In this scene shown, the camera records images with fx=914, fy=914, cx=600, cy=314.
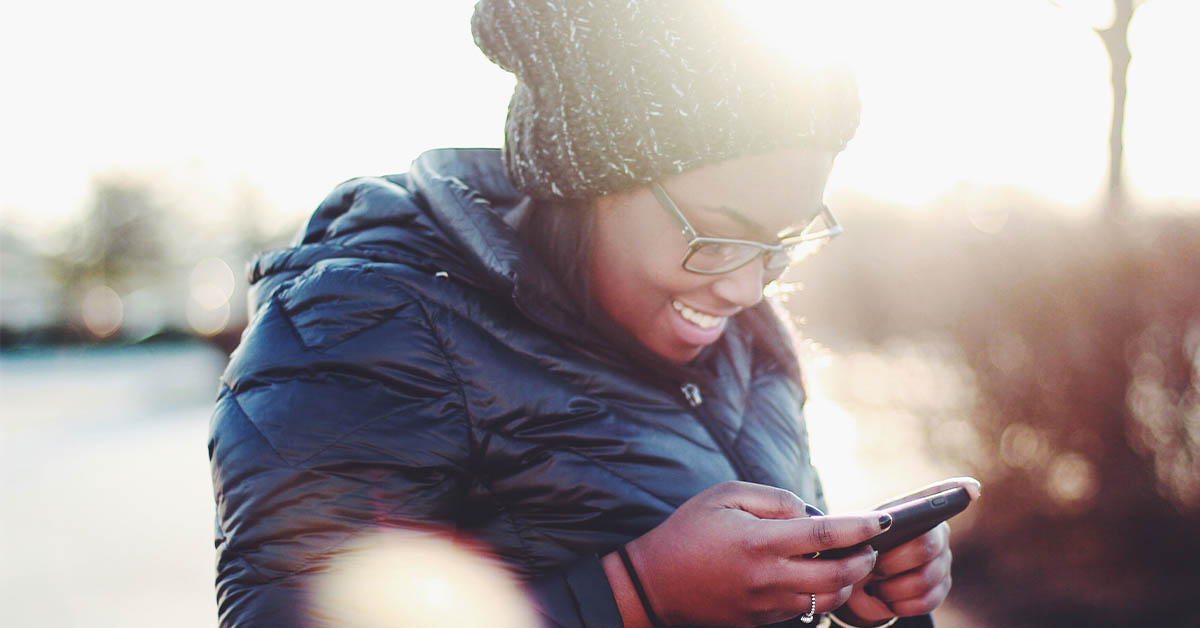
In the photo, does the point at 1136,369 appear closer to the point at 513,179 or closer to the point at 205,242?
the point at 513,179

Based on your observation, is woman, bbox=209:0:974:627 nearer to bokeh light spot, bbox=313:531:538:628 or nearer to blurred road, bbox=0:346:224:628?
bokeh light spot, bbox=313:531:538:628

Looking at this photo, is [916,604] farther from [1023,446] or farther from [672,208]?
[1023,446]

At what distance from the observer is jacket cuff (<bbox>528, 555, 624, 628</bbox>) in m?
1.51

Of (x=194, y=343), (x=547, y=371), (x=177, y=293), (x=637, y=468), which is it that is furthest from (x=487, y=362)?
(x=177, y=293)

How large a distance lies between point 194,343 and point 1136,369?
25976 mm

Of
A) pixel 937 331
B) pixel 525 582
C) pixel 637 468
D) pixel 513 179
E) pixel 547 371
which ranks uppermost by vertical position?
pixel 513 179

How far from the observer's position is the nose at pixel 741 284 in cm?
183

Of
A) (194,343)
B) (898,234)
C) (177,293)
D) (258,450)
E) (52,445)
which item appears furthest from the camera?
(177,293)

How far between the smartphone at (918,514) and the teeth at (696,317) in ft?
1.69

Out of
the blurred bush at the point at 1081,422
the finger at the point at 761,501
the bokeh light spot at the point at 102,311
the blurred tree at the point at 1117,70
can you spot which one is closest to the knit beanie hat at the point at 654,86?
the finger at the point at 761,501

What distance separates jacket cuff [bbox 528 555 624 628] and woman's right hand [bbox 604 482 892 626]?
0.09ft

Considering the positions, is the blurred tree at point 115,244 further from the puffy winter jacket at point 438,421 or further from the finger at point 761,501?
the finger at point 761,501

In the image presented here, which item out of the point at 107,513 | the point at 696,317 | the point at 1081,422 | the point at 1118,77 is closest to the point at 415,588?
the point at 696,317

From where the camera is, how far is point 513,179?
1912 mm
